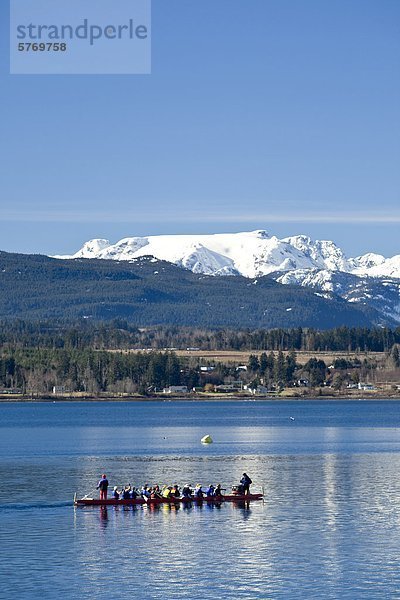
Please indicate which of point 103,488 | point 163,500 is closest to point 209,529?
point 163,500

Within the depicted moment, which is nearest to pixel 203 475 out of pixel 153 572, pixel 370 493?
pixel 370 493

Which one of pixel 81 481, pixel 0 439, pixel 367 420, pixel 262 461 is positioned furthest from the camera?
pixel 367 420

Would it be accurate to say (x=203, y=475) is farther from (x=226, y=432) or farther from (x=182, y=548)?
(x=226, y=432)

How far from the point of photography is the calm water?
2133 inches

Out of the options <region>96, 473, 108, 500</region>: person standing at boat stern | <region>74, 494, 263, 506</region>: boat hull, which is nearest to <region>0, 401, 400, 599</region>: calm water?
<region>74, 494, 263, 506</region>: boat hull

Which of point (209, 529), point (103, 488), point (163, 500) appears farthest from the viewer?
point (163, 500)

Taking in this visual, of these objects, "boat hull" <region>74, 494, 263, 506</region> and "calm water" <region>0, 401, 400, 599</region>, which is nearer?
"calm water" <region>0, 401, 400, 599</region>

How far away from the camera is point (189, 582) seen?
54219 mm

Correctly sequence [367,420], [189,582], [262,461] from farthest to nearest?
[367,420]
[262,461]
[189,582]

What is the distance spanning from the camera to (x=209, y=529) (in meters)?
69.1

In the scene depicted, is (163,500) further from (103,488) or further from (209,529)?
(209,529)

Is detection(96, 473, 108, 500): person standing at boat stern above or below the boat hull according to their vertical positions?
above

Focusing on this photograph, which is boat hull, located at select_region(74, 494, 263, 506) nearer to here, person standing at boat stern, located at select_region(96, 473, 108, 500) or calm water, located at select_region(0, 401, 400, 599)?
person standing at boat stern, located at select_region(96, 473, 108, 500)

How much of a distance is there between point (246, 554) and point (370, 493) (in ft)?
76.5
